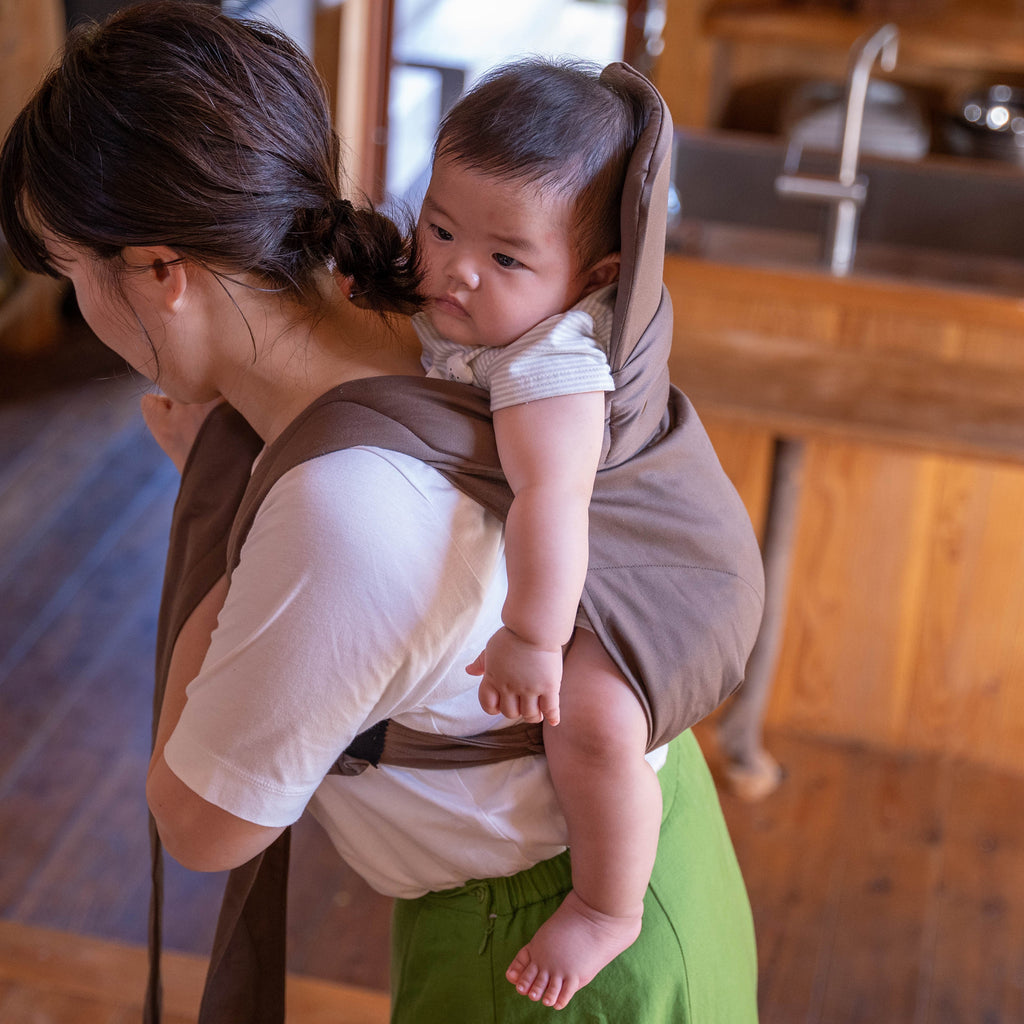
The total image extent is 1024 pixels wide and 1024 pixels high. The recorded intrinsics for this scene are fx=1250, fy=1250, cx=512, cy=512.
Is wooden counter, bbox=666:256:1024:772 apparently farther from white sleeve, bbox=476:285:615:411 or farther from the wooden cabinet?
white sleeve, bbox=476:285:615:411

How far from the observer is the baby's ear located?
38.1 inches

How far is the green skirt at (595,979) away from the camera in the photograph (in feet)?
3.42

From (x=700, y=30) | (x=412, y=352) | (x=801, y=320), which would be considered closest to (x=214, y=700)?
(x=412, y=352)

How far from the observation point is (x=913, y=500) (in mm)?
2537

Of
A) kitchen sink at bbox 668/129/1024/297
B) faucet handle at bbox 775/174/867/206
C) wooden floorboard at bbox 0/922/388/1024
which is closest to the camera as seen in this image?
wooden floorboard at bbox 0/922/388/1024

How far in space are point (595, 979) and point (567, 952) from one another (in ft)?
0.22

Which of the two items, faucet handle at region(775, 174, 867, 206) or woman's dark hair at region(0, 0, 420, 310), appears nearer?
woman's dark hair at region(0, 0, 420, 310)

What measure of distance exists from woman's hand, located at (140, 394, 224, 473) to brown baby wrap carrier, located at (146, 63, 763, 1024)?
4 centimetres

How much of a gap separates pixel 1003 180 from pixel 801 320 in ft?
2.77

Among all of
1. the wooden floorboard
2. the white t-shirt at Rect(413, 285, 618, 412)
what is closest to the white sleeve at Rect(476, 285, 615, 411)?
the white t-shirt at Rect(413, 285, 618, 412)

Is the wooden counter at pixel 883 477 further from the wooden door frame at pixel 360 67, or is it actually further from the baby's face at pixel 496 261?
the wooden door frame at pixel 360 67

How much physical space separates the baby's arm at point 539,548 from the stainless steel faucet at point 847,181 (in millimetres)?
1780

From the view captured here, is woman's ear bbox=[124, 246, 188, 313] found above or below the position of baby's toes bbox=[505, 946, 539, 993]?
above

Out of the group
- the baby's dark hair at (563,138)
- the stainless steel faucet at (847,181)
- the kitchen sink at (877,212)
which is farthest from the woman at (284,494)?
the kitchen sink at (877,212)
